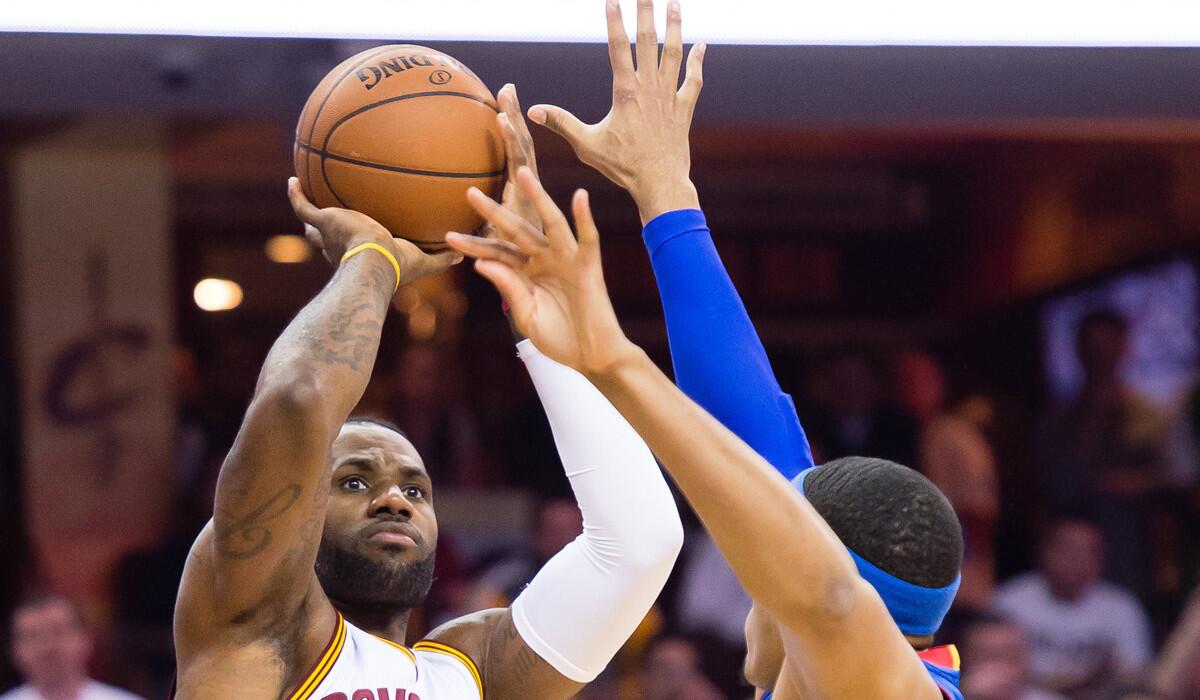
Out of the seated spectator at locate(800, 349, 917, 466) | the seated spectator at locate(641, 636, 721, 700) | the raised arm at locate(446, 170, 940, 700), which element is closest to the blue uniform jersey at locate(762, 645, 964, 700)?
the raised arm at locate(446, 170, 940, 700)

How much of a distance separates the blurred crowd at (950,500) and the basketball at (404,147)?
337cm

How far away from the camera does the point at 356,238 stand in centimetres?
243

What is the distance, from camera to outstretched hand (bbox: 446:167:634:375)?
1.72 m

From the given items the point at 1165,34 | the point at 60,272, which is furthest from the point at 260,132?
the point at 1165,34

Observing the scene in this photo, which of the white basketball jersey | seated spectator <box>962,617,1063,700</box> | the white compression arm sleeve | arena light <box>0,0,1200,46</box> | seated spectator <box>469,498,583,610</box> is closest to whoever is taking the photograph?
the white basketball jersey

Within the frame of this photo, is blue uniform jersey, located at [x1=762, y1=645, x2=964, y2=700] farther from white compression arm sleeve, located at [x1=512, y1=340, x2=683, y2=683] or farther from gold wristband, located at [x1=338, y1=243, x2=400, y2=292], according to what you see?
gold wristband, located at [x1=338, y1=243, x2=400, y2=292]

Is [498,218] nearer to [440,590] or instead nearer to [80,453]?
[440,590]

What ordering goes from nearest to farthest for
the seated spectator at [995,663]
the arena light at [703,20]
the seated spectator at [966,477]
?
the arena light at [703,20] → the seated spectator at [995,663] → the seated spectator at [966,477]

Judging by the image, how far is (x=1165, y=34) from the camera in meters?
4.78

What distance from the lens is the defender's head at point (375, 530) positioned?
265 centimetres

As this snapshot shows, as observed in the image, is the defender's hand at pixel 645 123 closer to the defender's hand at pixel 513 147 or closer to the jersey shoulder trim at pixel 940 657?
the defender's hand at pixel 513 147

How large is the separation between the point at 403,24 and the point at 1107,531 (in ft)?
14.8

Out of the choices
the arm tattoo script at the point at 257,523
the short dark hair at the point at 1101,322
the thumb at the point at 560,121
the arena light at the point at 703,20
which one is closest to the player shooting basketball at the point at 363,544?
the arm tattoo script at the point at 257,523

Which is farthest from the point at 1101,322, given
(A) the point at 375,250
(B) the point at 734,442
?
(B) the point at 734,442
